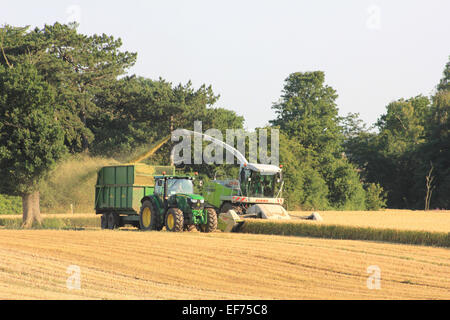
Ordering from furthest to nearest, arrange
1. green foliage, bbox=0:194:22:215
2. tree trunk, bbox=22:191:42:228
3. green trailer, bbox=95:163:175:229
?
green foliage, bbox=0:194:22:215, tree trunk, bbox=22:191:42:228, green trailer, bbox=95:163:175:229

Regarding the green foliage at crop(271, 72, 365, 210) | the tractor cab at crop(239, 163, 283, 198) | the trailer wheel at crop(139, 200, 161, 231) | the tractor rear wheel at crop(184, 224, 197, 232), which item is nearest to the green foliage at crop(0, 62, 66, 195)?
the trailer wheel at crop(139, 200, 161, 231)

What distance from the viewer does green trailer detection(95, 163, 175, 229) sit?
29500mm

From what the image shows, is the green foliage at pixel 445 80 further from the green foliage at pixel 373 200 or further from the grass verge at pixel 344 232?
the grass verge at pixel 344 232

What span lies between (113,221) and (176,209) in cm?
592

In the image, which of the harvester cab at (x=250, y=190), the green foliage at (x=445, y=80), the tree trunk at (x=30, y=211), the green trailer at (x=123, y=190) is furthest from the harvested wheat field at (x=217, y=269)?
the green foliage at (x=445, y=80)

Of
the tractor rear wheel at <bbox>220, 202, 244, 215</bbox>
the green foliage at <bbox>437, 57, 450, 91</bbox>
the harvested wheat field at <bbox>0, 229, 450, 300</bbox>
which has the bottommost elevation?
the harvested wheat field at <bbox>0, 229, 450, 300</bbox>

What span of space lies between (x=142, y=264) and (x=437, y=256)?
26.4 feet

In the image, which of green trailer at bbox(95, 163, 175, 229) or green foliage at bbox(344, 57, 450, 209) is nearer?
green trailer at bbox(95, 163, 175, 229)

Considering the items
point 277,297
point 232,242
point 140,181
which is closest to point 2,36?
point 140,181

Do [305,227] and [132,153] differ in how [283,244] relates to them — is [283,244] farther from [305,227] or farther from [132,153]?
[132,153]

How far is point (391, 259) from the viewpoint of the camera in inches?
670

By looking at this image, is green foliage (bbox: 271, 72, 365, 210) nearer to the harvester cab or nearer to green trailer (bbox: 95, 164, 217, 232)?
the harvester cab

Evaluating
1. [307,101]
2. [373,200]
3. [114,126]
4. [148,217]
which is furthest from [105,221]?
[307,101]

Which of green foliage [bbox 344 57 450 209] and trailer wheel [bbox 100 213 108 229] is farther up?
green foliage [bbox 344 57 450 209]
